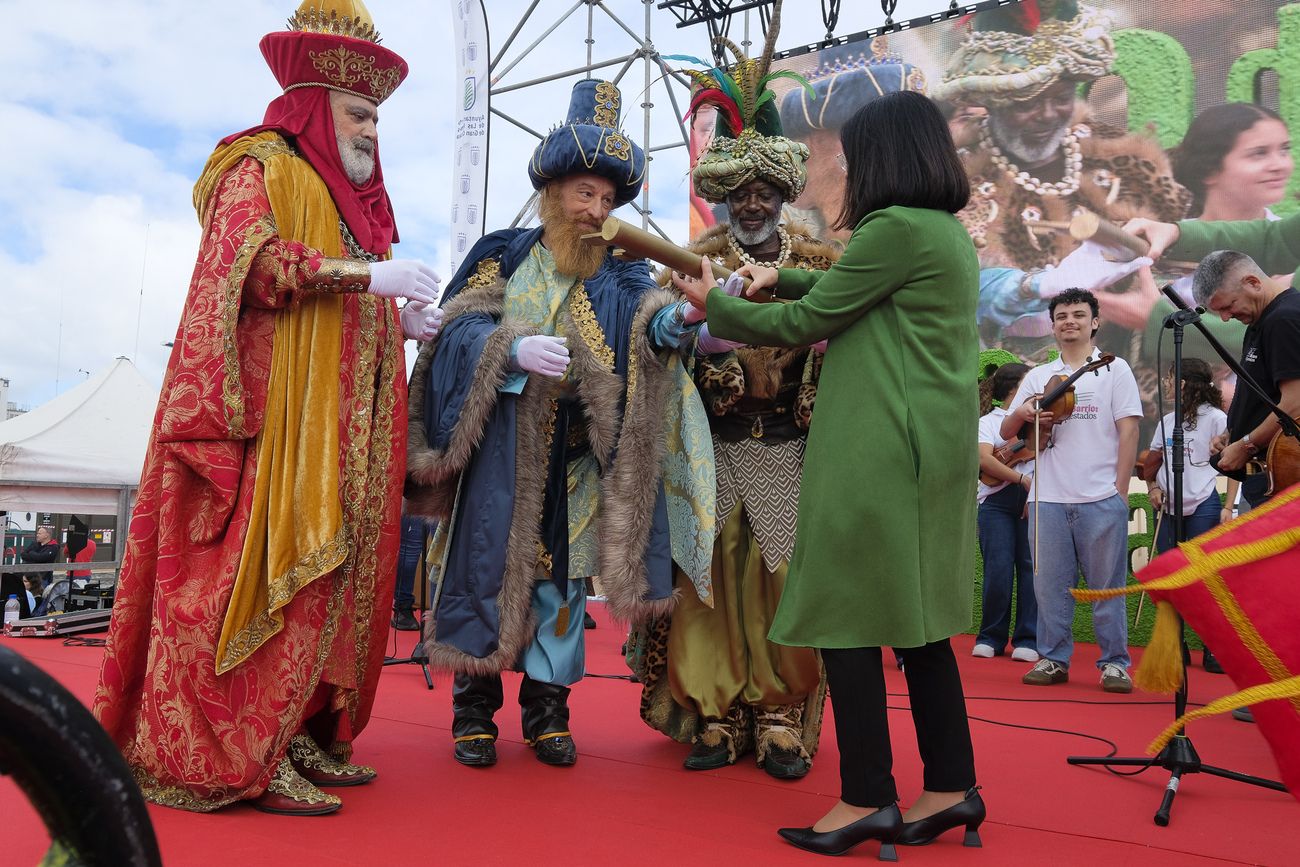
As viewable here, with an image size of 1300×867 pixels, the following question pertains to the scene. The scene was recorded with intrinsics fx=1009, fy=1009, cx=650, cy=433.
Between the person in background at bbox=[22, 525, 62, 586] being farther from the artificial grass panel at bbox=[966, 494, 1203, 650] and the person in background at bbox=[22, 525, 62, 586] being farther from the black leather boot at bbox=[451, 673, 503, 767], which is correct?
the artificial grass panel at bbox=[966, 494, 1203, 650]

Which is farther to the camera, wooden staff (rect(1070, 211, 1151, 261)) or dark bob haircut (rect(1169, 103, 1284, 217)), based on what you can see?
wooden staff (rect(1070, 211, 1151, 261))

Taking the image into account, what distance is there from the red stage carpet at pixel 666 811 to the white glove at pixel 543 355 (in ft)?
3.98

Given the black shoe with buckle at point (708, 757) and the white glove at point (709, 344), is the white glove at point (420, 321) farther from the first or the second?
the black shoe with buckle at point (708, 757)

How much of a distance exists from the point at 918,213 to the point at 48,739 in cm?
225

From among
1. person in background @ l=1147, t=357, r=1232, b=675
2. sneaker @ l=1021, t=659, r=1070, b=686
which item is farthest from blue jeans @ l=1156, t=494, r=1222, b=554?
sneaker @ l=1021, t=659, r=1070, b=686

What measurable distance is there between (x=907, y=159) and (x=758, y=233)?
0.96m

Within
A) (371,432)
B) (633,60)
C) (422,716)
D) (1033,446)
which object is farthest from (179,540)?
(633,60)

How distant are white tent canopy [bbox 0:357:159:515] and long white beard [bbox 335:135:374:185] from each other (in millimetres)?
6850

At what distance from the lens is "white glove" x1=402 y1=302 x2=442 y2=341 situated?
3008mm

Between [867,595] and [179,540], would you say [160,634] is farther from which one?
[867,595]

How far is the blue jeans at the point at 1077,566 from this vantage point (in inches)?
201

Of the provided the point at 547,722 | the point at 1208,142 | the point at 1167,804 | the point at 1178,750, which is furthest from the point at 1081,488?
the point at 1208,142

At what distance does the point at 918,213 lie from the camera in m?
2.46

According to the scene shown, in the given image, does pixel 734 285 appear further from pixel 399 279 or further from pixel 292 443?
pixel 292 443
